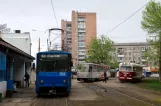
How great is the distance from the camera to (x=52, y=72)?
26.5 m

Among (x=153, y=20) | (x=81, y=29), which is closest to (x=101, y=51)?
(x=81, y=29)

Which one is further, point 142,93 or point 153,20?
point 153,20

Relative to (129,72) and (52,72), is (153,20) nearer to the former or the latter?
(129,72)

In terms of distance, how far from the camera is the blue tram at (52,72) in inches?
1037

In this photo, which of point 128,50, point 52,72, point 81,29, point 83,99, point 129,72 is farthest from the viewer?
point 128,50

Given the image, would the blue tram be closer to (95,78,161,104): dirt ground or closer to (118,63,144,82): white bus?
(95,78,161,104): dirt ground

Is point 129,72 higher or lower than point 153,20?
lower

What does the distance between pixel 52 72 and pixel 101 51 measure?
80878 mm

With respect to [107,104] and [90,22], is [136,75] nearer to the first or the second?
[107,104]

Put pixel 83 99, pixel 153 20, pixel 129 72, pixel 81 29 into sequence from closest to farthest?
pixel 83 99, pixel 153 20, pixel 129 72, pixel 81 29

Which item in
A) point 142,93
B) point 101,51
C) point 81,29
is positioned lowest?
point 142,93

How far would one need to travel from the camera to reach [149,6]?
53.5 meters

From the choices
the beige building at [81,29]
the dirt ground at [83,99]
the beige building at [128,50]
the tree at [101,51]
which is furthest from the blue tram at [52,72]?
the beige building at [128,50]

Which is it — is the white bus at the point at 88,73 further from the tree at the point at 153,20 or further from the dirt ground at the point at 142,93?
the dirt ground at the point at 142,93
